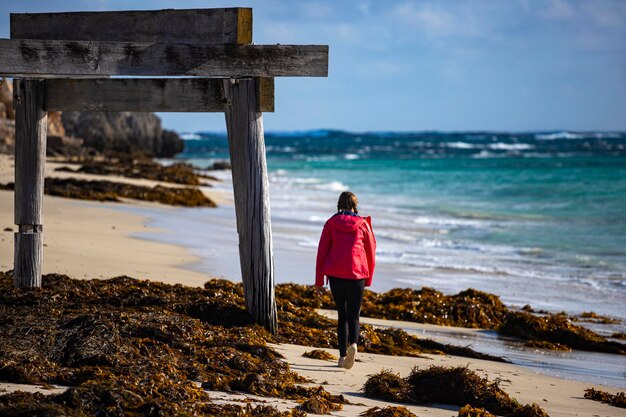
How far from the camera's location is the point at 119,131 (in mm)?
50188

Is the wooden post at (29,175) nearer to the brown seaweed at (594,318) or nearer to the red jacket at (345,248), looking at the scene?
the red jacket at (345,248)

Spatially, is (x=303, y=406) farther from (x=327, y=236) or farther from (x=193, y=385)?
(x=327, y=236)

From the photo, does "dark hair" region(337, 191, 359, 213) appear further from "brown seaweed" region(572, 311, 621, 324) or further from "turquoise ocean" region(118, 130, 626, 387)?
"brown seaweed" region(572, 311, 621, 324)

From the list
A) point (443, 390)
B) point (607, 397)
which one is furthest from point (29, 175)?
point (607, 397)

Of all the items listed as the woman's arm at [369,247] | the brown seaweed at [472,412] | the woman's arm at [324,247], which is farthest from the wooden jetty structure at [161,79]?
the brown seaweed at [472,412]

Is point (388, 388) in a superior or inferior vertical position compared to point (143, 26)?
inferior

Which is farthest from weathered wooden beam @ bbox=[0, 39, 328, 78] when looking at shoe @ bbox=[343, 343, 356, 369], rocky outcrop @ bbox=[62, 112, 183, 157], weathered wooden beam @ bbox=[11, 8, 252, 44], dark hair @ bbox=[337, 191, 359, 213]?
rocky outcrop @ bbox=[62, 112, 183, 157]

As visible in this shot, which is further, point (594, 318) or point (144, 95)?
point (594, 318)

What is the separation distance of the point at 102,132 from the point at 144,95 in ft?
138

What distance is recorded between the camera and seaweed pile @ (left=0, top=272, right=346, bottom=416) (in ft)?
16.5

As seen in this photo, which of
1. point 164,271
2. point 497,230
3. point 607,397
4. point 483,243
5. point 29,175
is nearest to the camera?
point 607,397

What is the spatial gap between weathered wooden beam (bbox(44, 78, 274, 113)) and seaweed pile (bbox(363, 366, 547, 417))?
104 inches

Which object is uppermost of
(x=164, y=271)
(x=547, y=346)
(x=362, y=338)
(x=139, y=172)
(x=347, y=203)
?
(x=139, y=172)

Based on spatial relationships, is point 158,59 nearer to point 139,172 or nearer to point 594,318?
point 594,318
